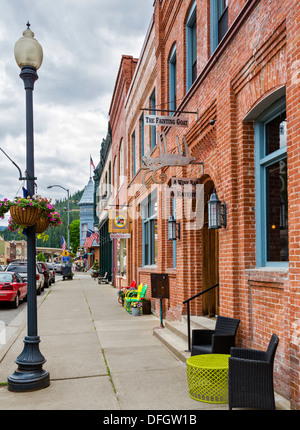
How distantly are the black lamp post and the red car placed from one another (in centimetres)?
1080

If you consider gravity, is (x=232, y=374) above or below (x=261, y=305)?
below

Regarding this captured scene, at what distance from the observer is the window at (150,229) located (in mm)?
15031

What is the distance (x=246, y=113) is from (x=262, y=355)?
3.62 metres

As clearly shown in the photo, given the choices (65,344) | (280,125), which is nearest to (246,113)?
(280,125)

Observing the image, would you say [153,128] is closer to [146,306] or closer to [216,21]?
[146,306]

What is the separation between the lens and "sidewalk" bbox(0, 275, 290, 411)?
5.62 meters

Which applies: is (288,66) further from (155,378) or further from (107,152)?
(107,152)

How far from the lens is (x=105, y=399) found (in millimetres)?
5766

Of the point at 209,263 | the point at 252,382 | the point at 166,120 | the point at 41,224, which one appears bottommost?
the point at 252,382

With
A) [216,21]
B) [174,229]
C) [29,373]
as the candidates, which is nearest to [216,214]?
[174,229]

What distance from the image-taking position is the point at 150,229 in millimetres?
15844

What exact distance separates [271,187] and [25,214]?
367 cm

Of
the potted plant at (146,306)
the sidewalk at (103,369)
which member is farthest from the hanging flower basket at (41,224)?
the potted plant at (146,306)

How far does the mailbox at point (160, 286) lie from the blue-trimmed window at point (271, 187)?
460cm
